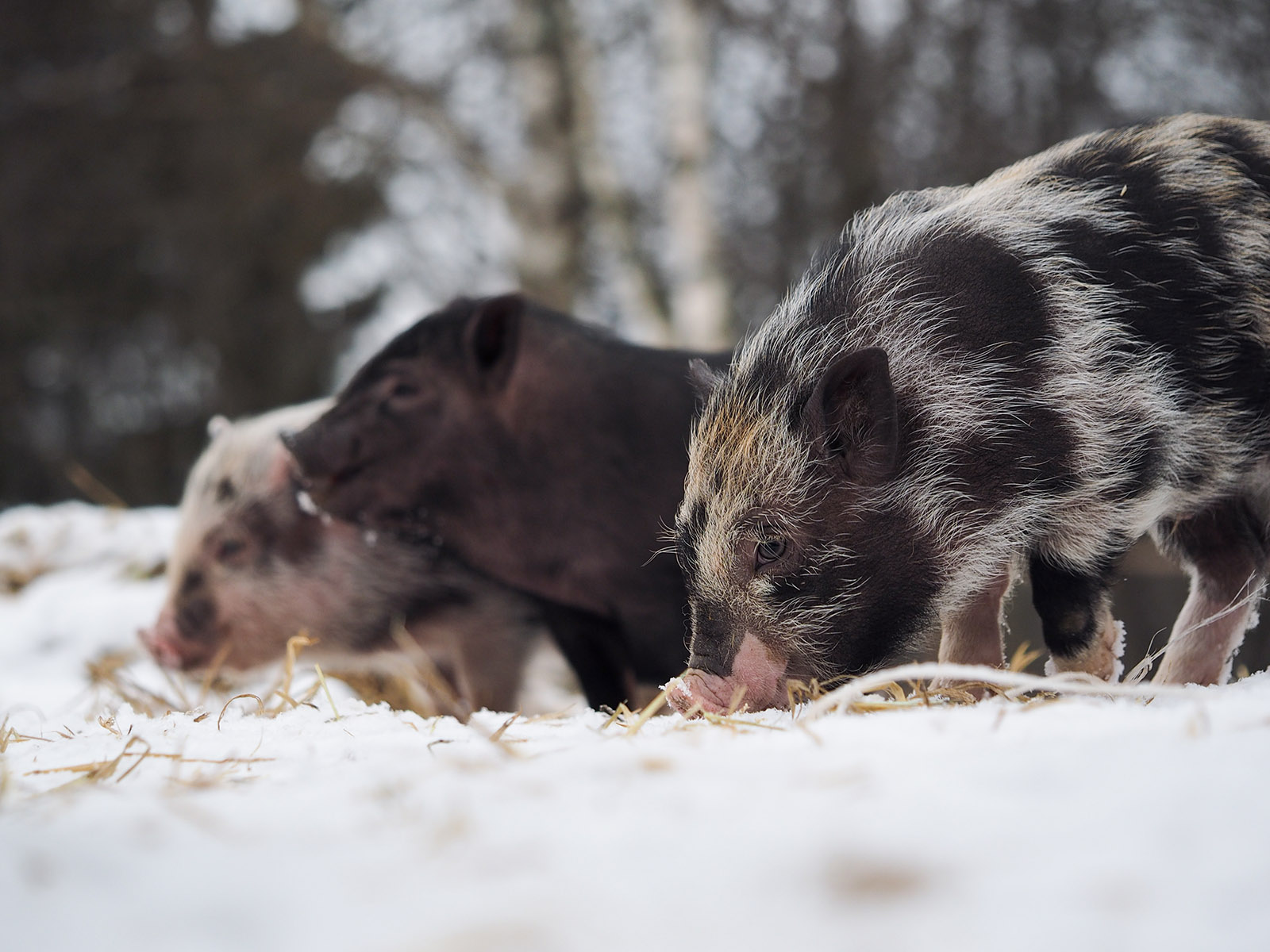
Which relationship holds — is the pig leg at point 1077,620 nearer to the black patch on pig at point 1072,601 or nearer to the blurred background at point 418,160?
the black patch on pig at point 1072,601

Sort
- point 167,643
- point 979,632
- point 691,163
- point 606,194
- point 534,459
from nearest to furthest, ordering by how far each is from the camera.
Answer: point 979,632
point 534,459
point 167,643
point 691,163
point 606,194

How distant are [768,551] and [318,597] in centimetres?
254

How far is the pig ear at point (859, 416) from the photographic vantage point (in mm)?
2076

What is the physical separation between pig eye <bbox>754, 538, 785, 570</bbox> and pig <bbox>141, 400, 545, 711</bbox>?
6.68 feet

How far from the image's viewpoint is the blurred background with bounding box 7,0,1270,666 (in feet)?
26.1

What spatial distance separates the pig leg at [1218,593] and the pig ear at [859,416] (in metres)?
0.93

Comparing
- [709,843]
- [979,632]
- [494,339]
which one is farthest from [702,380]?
[709,843]

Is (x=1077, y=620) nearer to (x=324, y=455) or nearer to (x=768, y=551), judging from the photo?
(x=768, y=551)

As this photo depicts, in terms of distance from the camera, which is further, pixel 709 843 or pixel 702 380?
pixel 702 380

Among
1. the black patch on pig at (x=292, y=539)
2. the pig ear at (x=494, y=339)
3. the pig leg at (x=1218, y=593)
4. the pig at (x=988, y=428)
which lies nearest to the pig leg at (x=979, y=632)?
the pig at (x=988, y=428)

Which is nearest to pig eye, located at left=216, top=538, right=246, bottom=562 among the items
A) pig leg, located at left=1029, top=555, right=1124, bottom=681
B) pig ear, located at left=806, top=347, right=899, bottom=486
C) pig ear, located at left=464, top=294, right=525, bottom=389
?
pig ear, located at left=464, top=294, right=525, bottom=389

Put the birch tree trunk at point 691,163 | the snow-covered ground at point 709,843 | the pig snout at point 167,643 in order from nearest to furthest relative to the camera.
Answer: the snow-covered ground at point 709,843 < the pig snout at point 167,643 < the birch tree trunk at point 691,163

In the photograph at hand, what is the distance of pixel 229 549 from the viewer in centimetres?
429

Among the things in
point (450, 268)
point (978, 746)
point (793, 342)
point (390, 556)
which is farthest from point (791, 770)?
point (450, 268)
